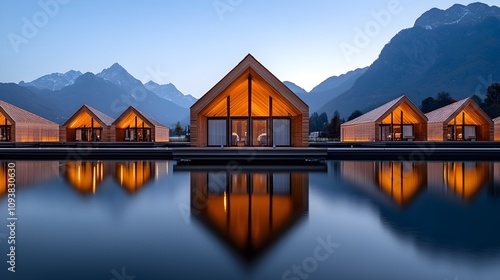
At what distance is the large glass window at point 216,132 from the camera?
23.4 metres

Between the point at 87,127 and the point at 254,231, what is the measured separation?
36.3 m

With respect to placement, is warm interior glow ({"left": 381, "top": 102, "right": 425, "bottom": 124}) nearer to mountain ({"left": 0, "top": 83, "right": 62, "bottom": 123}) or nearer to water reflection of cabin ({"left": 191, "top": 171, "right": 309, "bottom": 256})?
water reflection of cabin ({"left": 191, "top": 171, "right": 309, "bottom": 256})

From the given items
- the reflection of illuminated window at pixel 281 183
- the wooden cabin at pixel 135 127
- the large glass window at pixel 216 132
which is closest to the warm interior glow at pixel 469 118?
the large glass window at pixel 216 132

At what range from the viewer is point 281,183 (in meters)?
10.8


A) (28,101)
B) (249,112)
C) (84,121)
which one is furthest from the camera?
(28,101)

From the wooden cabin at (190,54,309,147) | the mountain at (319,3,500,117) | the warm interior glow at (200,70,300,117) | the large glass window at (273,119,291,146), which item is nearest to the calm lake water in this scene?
the wooden cabin at (190,54,309,147)

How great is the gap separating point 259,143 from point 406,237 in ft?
62.8

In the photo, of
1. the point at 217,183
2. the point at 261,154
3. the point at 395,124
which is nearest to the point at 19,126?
the point at 261,154

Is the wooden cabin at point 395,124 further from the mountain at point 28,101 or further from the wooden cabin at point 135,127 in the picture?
the mountain at point 28,101

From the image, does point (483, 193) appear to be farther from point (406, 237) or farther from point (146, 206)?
point (146, 206)

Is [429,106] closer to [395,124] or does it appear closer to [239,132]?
[395,124]

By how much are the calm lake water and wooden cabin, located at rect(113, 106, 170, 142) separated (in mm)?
25595

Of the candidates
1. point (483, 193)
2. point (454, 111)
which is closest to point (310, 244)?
point (483, 193)

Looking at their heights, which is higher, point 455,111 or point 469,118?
point 455,111
